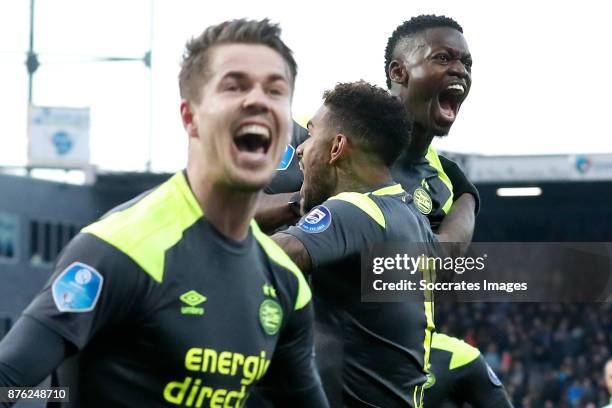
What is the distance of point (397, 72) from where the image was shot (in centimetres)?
686

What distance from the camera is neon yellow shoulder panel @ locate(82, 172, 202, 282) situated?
365cm

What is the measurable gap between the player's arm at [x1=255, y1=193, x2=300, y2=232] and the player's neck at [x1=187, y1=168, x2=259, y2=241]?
1.81 metres

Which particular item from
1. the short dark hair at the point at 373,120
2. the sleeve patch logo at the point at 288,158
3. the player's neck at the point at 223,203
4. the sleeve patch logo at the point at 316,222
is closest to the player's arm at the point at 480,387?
Result: the sleeve patch logo at the point at 288,158

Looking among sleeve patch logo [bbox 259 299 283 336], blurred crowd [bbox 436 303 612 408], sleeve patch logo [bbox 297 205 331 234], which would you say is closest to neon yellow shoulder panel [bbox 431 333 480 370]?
sleeve patch logo [bbox 297 205 331 234]

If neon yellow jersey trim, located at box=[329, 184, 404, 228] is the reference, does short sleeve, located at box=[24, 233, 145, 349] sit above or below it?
below

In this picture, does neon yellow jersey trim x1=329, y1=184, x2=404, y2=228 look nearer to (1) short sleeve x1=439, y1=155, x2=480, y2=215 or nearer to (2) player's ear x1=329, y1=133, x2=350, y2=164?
(2) player's ear x1=329, y1=133, x2=350, y2=164

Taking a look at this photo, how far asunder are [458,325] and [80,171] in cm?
1111

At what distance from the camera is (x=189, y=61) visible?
402cm

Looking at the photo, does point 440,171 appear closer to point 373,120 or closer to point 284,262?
point 373,120

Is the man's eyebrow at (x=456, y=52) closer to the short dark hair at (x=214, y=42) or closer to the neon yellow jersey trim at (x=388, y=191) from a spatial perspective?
the neon yellow jersey trim at (x=388, y=191)

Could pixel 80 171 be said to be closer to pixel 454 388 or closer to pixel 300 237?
pixel 454 388

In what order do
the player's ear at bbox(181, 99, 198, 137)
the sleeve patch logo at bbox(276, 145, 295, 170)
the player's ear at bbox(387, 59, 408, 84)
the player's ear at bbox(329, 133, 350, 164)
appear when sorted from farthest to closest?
1. the player's ear at bbox(387, 59, 408, 84)
2. the sleeve patch logo at bbox(276, 145, 295, 170)
3. the player's ear at bbox(329, 133, 350, 164)
4. the player's ear at bbox(181, 99, 198, 137)

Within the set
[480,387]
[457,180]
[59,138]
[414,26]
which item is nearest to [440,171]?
[457,180]

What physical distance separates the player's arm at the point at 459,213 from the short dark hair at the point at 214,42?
2.71 meters
